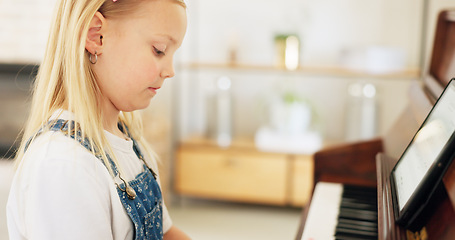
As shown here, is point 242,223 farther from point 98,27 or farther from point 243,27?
point 98,27

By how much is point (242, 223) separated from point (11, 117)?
1800mm

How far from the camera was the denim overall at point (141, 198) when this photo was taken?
1011 millimetres

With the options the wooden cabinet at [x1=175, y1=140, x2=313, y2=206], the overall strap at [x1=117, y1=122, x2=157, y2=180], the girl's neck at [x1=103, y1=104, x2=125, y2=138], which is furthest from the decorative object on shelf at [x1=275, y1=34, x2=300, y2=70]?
the girl's neck at [x1=103, y1=104, x2=125, y2=138]

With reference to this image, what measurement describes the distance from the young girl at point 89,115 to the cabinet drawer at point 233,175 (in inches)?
89.2

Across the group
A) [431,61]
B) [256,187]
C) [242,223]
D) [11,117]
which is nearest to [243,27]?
[256,187]

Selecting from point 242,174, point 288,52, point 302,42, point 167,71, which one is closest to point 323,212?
point 167,71

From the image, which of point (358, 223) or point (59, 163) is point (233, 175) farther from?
point (59, 163)

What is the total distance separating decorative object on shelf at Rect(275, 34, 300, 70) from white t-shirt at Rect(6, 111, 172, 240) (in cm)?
249

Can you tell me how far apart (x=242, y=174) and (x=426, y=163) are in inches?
→ 97.2

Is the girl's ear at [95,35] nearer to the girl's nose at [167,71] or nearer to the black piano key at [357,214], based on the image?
the girl's nose at [167,71]

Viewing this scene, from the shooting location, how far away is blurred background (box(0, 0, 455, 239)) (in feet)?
10.9

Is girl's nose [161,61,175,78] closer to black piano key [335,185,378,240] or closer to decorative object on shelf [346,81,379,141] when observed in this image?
black piano key [335,185,378,240]

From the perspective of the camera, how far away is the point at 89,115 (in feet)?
3.34

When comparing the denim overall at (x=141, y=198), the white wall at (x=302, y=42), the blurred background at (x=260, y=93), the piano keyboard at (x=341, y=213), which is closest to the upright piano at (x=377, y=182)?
the piano keyboard at (x=341, y=213)
